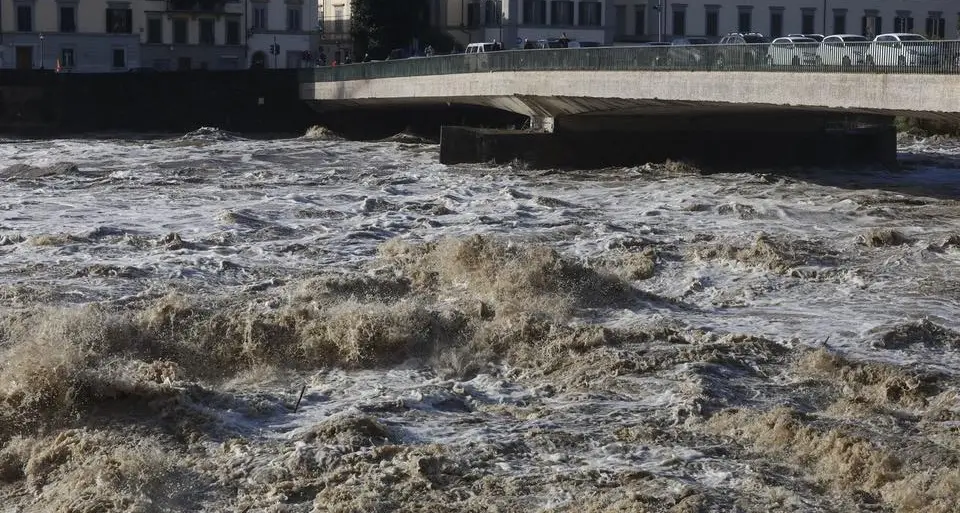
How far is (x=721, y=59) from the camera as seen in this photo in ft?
106

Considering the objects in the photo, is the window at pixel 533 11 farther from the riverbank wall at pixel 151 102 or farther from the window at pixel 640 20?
the riverbank wall at pixel 151 102

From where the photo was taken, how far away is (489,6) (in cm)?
7506

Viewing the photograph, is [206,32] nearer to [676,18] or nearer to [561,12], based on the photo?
[561,12]

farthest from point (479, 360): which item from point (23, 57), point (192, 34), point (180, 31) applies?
point (192, 34)

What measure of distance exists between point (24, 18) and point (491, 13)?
2307cm

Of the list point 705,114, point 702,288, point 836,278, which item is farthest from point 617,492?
point 705,114

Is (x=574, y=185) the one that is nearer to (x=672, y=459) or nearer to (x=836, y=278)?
(x=836, y=278)

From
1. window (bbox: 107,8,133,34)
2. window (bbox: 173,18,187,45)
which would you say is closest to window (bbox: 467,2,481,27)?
window (bbox: 173,18,187,45)

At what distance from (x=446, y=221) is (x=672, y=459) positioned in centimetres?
1662

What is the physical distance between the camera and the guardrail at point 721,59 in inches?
1014

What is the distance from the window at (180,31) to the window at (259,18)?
3866 millimetres

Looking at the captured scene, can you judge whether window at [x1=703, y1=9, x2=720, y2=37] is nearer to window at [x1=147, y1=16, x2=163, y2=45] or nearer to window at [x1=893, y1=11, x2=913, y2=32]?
window at [x1=893, y1=11, x2=913, y2=32]

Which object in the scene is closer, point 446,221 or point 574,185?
point 446,221

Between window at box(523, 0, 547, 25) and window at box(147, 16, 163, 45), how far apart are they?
18650mm
